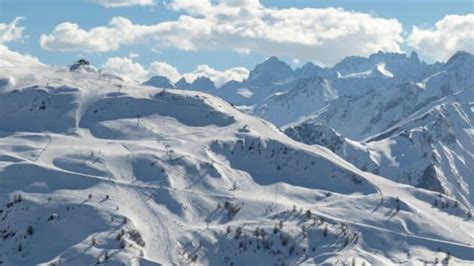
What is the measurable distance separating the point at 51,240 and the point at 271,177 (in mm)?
59955

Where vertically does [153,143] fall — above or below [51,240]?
above

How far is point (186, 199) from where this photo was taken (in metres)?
154

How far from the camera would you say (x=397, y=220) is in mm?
161500

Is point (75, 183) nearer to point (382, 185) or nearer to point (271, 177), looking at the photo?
point (271, 177)

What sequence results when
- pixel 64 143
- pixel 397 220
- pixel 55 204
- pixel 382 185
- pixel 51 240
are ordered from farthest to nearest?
pixel 382 185 < pixel 64 143 < pixel 397 220 < pixel 55 204 < pixel 51 240

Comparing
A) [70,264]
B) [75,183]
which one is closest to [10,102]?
[75,183]

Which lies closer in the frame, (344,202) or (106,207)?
(106,207)

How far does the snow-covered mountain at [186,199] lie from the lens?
135 m

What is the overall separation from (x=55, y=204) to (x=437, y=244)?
74.6 m

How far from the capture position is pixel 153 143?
180375 millimetres

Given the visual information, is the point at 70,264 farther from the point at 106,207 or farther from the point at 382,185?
the point at 382,185

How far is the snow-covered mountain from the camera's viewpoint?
443 ft

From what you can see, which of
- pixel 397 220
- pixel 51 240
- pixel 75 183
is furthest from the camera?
pixel 397 220

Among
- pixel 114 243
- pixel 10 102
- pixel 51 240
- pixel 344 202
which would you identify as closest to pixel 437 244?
pixel 344 202
